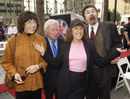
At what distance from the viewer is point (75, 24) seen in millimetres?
3607

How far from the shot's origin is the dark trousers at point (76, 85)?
3.65 metres

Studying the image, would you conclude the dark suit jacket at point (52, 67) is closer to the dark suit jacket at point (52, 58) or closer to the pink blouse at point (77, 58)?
the dark suit jacket at point (52, 58)

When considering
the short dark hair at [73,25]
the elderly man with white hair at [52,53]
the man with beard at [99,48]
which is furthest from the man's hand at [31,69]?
the man with beard at [99,48]

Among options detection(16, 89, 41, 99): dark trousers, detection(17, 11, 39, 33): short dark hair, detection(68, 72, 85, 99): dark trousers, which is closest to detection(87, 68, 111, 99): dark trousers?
detection(68, 72, 85, 99): dark trousers

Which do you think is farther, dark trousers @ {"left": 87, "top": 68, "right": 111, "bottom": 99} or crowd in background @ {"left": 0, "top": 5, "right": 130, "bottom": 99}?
dark trousers @ {"left": 87, "top": 68, "right": 111, "bottom": 99}

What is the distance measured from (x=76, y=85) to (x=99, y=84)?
43cm

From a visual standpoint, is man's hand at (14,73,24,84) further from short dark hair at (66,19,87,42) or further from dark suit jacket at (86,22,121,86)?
dark suit jacket at (86,22,121,86)

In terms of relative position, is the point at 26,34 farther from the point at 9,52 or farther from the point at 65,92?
the point at 65,92

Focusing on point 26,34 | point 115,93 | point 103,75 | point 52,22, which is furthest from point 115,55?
point 115,93

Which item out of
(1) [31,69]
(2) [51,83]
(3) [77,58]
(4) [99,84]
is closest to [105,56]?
(4) [99,84]

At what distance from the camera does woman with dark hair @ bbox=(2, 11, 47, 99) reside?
3.41 metres

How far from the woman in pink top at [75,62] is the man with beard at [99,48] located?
8.9 inches

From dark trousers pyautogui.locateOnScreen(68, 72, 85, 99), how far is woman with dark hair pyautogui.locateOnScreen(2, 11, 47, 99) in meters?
Result: 0.39

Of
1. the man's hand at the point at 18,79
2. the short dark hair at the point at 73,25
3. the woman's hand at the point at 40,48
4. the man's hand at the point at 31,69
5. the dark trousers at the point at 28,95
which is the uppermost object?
the short dark hair at the point at 73,25
